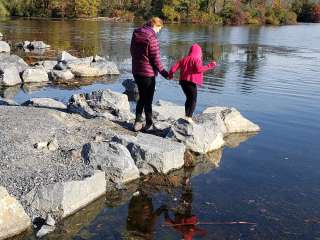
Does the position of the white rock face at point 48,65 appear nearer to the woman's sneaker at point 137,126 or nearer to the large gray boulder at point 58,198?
the woman's sneaker at point 137,126

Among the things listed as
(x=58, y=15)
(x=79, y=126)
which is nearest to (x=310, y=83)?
(x=79, y=126)

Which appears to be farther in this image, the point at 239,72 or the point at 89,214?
the point at 239,72

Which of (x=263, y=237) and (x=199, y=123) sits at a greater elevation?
(x=199, y=123)

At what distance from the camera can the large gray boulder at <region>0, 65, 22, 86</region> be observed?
2300cm

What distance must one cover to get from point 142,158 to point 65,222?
2839 millimetres

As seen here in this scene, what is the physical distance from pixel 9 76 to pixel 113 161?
47.4 feet

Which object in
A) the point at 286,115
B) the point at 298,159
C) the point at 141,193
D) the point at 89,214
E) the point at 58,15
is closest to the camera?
the point at 89,214

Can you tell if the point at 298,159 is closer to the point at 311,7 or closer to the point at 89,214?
the point at 89,214

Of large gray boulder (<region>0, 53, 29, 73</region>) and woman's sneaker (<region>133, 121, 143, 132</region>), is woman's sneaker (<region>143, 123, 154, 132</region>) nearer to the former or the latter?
woman's sneaker (<region>133, 121, 143, 132</region>)

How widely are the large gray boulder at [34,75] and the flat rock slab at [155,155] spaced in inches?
551

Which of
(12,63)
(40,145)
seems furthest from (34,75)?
(40,145)

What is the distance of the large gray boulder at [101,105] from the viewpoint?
1488 cm

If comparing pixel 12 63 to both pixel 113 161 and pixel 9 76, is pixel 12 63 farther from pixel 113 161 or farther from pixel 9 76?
pixel 113 161

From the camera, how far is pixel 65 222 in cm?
871
